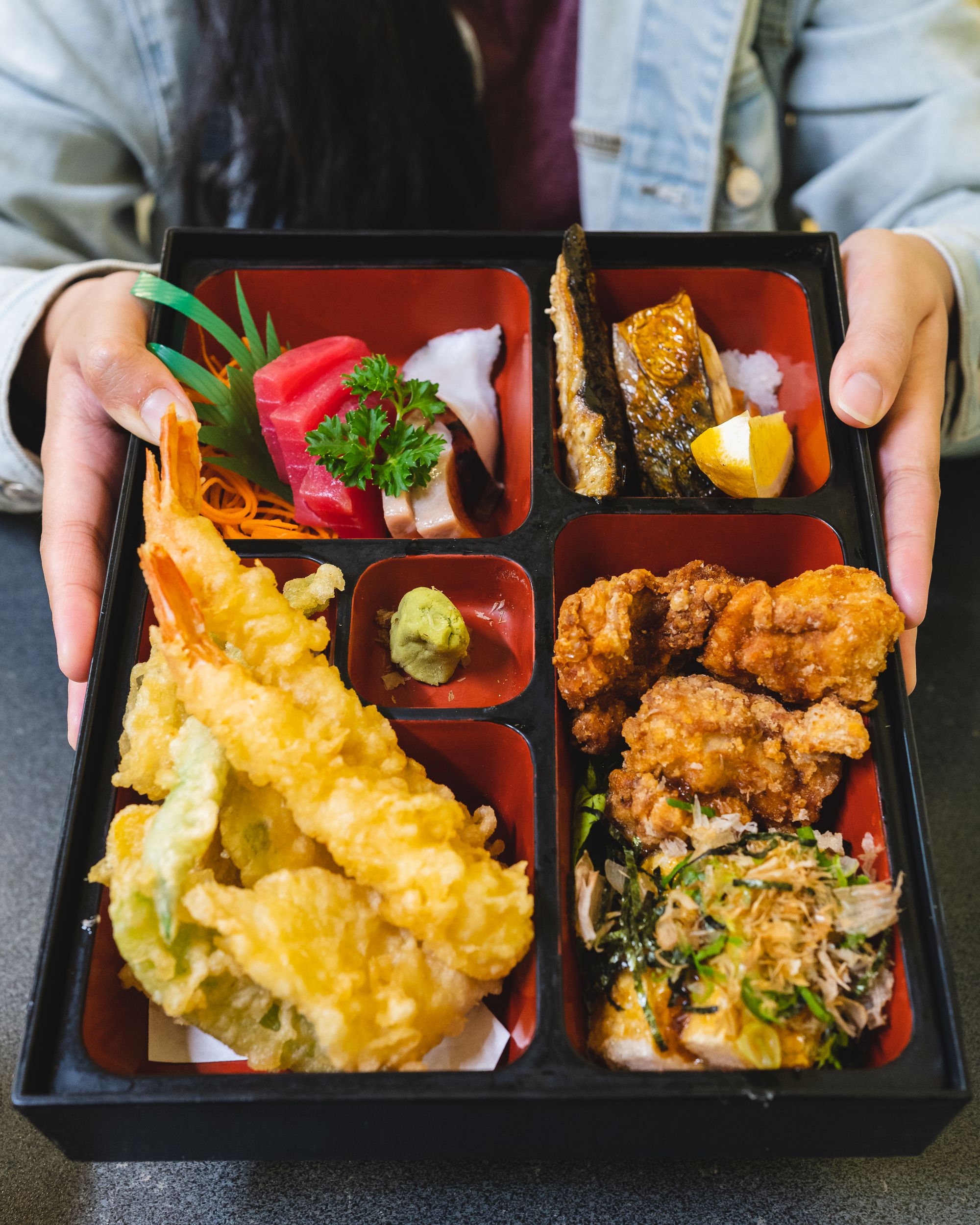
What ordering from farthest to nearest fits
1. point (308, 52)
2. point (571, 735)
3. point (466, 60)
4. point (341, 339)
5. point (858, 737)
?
point (466, 60)
point (308, 52)
point (341, 339)
point (571, 735)
point (858, 737)

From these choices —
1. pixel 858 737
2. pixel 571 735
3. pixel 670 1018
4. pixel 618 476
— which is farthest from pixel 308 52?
pixel 670 1018

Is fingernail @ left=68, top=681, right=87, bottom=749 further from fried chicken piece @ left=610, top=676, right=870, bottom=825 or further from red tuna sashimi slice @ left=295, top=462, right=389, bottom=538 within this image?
fried chicken piece @ left=610, top=676, right=870, bottom=825

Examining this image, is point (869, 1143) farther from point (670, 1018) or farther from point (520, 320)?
point (520, 320)

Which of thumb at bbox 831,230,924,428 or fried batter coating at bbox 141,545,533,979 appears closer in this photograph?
fried batter coating at bbox 141,545,533,979

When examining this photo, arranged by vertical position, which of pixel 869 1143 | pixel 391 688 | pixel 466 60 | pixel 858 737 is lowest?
pixel 869 1143

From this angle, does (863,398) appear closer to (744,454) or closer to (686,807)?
(744,454)

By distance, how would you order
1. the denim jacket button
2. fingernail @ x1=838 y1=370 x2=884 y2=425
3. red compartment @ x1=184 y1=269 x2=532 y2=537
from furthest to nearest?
1. the denim jacket button
2. red compartment @ x1=184 y1=269 x2=532 y2=537
3. fingernail @ x1=838 y1=370 x2=884 y2=425

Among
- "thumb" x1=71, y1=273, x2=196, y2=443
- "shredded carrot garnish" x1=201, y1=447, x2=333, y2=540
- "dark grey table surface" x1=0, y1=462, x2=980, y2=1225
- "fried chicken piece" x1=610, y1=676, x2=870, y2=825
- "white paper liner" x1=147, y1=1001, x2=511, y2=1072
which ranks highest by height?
"thumb" x1=71, y1=273, x2=196, y2=443

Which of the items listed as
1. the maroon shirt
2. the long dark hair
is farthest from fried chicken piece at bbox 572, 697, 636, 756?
the maroon shirt
